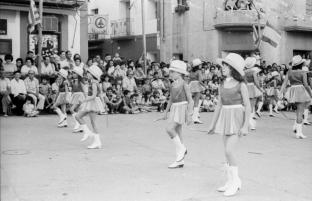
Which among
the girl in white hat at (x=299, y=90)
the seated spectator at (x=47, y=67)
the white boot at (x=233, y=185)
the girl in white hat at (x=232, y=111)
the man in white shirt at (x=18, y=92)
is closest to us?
the white boot at (x=233, y=185)

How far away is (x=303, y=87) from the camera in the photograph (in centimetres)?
1176

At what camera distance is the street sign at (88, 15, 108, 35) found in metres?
26.9

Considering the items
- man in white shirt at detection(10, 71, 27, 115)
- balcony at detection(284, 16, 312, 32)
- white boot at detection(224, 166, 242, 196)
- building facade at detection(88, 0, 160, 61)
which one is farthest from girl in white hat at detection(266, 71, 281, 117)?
white boot at detection(224, 166, 242, 196)

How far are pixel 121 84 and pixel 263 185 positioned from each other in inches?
500

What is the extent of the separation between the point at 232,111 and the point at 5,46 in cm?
1631

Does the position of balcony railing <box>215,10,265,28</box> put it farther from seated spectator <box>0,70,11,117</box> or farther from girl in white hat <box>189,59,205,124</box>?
seated spectator <box>0,70,11,117</box>

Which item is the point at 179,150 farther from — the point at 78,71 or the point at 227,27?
the point at 227,27

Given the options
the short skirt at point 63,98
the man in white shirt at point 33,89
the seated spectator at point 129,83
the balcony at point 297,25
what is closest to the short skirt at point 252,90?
the short skirt at point 63,98

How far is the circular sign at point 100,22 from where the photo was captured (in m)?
27.0

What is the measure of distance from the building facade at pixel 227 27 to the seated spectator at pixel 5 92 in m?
13.1

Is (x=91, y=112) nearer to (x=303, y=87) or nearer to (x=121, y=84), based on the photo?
(x=303, y=87)

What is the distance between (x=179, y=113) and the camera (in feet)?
26.1

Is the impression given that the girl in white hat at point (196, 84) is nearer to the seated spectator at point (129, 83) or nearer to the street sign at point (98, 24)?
the seated spectator at point (129, 83)

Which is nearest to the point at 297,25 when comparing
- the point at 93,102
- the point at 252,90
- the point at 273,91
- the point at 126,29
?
the point at 273,91
